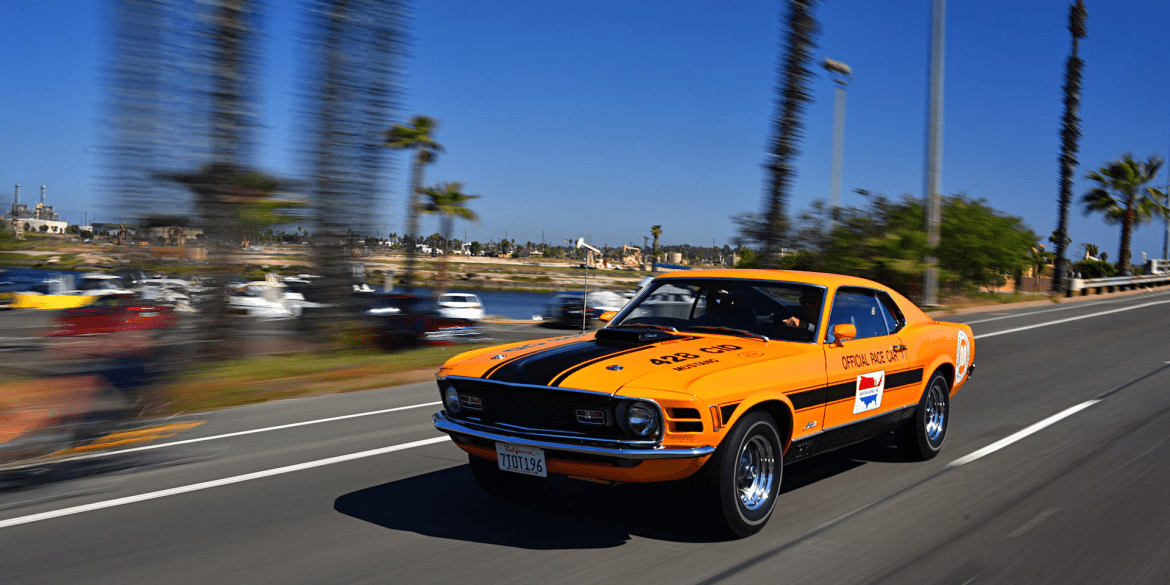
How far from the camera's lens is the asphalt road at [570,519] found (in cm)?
442

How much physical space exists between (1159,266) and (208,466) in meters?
71.1

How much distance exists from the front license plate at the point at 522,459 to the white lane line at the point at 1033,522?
279cm

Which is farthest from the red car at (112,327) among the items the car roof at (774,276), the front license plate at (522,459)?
the front license plate at (522,459)

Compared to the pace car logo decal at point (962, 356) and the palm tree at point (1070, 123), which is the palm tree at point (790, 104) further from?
the palm tree at point (1070, 123)

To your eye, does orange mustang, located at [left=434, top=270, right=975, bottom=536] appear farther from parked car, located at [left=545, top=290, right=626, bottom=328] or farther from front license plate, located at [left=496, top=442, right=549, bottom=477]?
parked car, located at [left=545, top=290, right=626, bottom=328]

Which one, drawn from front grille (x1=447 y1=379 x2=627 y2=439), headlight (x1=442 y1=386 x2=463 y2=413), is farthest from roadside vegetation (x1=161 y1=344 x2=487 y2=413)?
front grille (x1=447 y1=379 x2=627 y2=439)

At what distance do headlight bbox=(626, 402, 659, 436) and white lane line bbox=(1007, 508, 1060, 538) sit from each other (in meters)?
2.29

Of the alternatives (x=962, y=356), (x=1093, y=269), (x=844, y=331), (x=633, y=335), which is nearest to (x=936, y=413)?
(x=962, y=356)

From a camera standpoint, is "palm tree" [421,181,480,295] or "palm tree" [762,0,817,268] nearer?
"palm tree" [762,0,817,268]

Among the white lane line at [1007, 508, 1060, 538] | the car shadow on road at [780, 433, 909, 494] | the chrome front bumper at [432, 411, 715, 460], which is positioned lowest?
the car shadow on road at [780, 433, 909, 494]

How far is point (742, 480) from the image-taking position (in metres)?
4.93

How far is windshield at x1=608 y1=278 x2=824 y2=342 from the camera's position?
587cm

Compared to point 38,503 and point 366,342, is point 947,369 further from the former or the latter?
point 366,342

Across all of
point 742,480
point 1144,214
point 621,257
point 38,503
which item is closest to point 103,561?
point 38,503
